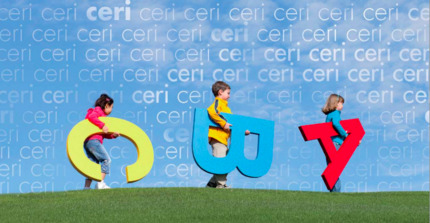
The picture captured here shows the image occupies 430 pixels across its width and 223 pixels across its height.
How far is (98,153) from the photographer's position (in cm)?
1181

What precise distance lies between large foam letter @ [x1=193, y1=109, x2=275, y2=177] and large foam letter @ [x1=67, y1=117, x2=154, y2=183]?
46.4 inches

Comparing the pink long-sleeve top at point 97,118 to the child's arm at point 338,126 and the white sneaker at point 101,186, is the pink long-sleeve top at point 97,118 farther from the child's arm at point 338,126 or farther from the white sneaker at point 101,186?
the child's arm at point 338,126

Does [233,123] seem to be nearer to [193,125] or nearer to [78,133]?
[193,125]

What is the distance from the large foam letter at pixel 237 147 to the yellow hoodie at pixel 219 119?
4.5 inches

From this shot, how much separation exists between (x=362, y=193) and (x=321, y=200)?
2.34 m

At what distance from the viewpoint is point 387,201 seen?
11203 mm

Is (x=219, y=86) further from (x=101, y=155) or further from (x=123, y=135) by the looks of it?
(x=101, y=155)

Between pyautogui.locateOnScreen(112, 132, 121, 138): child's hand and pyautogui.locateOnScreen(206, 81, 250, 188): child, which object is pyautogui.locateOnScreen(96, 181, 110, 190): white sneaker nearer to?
pyautogui.locateOnScreen(112, 132, 121, 138): child's hand

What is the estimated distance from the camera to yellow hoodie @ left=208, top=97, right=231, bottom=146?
39.1 ft

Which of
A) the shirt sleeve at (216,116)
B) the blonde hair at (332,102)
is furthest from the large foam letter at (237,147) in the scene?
the blonde hair at (332,102)

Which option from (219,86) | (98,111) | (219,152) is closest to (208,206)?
(219,152)

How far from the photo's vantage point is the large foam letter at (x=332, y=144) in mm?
12594

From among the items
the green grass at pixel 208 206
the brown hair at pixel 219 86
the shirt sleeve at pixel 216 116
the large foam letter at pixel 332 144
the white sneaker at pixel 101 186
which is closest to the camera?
the green grass at pixel 208 206

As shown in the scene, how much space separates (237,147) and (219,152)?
1.40 ft
